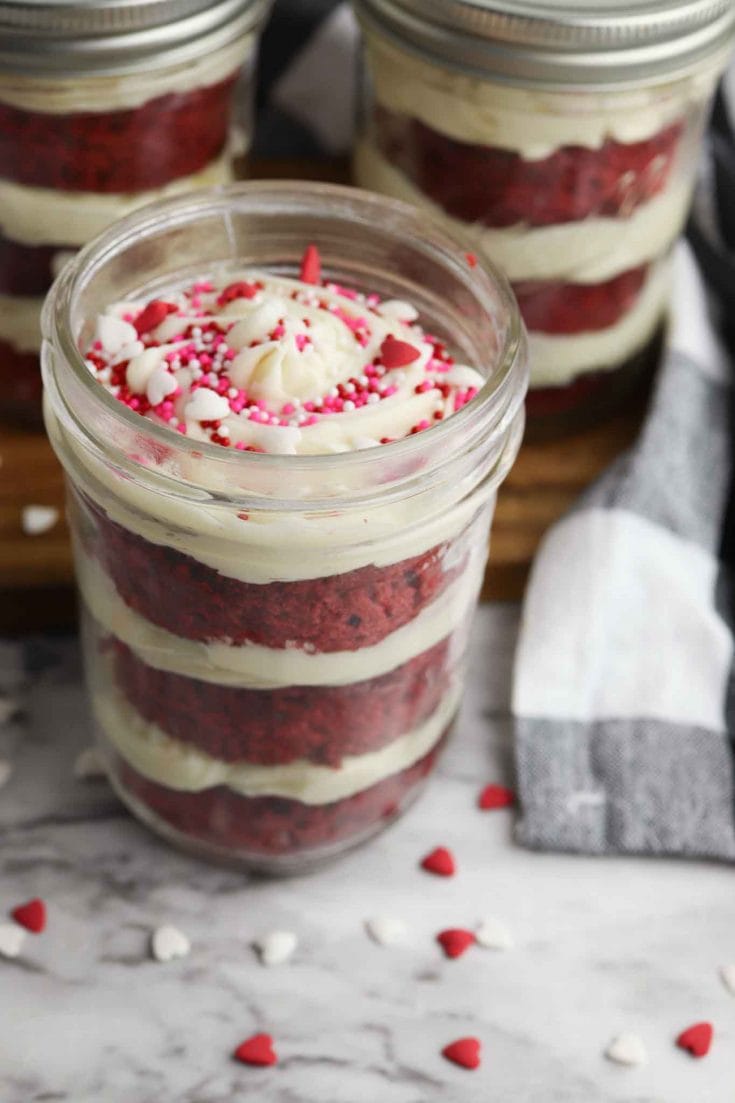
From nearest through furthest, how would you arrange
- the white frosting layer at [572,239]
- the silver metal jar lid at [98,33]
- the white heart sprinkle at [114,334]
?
the white heart sprinkle at [114,334]
the silver metal jar lid at [98,33]
the white frosting layer at [572,239]

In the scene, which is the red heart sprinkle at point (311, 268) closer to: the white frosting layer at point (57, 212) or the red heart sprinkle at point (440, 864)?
the white frosting layer at point (57, 212)

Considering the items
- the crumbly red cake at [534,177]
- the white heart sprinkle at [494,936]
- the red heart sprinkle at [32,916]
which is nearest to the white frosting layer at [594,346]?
the crumbly red cake at [534,177]

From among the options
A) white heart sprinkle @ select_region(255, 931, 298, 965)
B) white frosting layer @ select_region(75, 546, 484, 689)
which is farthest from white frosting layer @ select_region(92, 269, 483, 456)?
white heart sprinkle @ select_region(255, 931, 298, 965)

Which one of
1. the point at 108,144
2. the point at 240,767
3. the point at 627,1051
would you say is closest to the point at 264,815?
the point at 240,767

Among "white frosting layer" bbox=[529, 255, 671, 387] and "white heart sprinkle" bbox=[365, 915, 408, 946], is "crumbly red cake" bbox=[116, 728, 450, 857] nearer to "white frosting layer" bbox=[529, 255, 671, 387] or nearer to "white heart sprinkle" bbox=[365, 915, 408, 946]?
"white heart sprinkle" bbox=[365, 915, 408, 946]

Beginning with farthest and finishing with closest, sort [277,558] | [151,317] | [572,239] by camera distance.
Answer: [572,239]
[151,317]
[277,558]

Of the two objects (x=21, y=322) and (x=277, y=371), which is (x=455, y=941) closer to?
(x=277, y=371)
